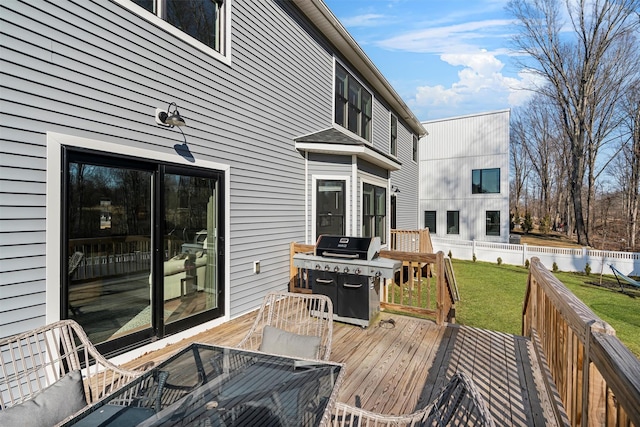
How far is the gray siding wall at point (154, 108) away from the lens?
266 centimetres

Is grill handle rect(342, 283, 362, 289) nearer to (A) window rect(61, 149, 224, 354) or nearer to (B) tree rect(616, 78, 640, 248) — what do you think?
→ (A) window rect(61, 149, 224, 354)

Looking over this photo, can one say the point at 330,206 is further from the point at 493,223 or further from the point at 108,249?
the point at 493,223

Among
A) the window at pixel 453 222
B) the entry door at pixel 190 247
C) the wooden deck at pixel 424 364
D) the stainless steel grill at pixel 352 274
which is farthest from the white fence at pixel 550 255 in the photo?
the entry door at pixel 190 247

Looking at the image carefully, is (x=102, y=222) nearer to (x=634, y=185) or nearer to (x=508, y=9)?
(x=508, y=9)

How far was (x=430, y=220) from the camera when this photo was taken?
18984 mm

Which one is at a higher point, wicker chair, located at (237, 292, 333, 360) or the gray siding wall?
the gray siding wall

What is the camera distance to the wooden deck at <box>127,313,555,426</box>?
274 cm

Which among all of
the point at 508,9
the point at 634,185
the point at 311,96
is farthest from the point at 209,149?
the point at 634,185

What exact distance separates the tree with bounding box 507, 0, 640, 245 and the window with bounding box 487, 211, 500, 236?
454 cm

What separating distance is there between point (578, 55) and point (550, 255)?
11.4 meters

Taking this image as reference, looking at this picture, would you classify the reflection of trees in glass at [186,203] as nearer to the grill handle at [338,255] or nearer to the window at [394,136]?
the grill handle at [338,255]

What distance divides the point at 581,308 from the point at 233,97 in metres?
4.64

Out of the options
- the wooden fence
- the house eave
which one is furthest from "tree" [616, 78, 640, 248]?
the house eave

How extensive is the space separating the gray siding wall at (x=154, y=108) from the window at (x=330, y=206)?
15.3 inches
